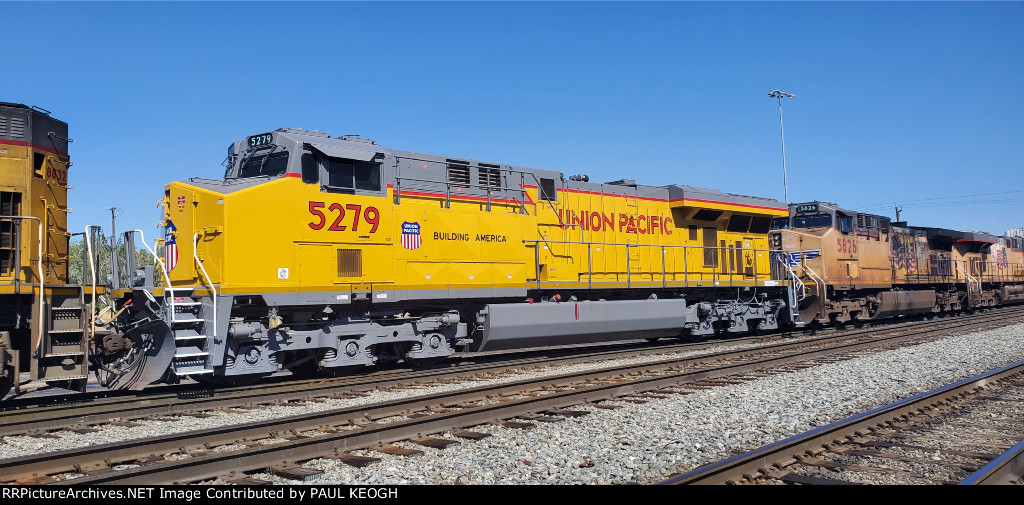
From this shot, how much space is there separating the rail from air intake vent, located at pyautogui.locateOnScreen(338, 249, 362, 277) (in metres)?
3.40

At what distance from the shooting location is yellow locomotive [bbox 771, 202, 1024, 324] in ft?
64.0

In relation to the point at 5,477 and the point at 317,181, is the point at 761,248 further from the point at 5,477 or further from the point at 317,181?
the point at 5,477

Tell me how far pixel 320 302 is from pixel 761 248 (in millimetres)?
12063

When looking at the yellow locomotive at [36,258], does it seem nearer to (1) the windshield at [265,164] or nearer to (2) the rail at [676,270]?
(1) the windshield at [265,164]

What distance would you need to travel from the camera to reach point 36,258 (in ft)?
29.0

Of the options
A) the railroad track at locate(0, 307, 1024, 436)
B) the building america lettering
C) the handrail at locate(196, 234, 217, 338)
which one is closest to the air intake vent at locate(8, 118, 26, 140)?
the handrail at locate(196, 234, 217, 338)

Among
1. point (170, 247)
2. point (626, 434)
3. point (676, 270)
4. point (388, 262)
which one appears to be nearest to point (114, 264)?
→ point (170, 247)

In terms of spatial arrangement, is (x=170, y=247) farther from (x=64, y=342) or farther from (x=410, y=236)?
(x=410, y=236)

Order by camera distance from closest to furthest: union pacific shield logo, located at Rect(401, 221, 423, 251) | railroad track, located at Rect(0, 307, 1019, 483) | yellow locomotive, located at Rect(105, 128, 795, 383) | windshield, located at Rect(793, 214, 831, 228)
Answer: railroad track, located at Rect(0, 307, 1019, 483) < yellow locomotive, located at Rect(105, 128, 795, 383) < union pacific shield logo, located at Rect(401, 221, 423, 251) < windshield, located at Rect(793, 214, 831, 228)

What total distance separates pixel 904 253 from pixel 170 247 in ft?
79.9

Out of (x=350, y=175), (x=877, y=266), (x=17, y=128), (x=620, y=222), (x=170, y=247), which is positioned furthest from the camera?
(x=877, y=266)

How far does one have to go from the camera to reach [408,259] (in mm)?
10773

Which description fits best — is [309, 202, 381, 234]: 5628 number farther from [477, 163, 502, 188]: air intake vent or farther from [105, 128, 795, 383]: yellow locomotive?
[477, 163, 502, 188]: air intake vent
